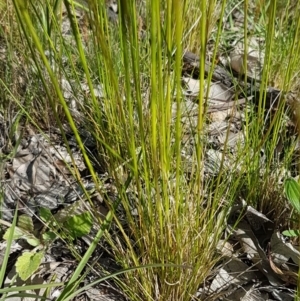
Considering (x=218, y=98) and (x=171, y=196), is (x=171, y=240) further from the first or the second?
(x=218, y=98)

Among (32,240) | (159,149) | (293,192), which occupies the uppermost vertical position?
(159,149)

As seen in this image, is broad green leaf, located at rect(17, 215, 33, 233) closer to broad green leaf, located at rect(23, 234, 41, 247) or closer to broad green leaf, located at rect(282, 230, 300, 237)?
broad green leaf, located at rect(23, 234, 41, 247)

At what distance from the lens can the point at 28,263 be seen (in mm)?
1011

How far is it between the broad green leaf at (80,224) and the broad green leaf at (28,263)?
91 mm

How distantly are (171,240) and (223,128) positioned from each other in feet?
1.94

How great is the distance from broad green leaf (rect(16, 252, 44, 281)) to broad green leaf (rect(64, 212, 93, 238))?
0.09 metres

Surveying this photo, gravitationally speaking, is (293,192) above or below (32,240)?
above

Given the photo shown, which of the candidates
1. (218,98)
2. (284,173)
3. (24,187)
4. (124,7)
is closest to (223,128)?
(218,98)

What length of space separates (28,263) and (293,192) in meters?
0.55

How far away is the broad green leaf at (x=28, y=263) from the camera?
39.0 inches

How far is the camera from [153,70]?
64 cm

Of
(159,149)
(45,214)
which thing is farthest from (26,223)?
(159,149)

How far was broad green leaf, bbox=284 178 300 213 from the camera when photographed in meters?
0.95

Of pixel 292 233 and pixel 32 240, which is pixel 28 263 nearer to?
pixel 32 240
